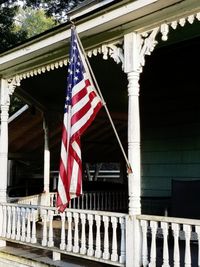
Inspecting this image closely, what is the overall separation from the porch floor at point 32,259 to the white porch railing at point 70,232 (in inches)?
6.4

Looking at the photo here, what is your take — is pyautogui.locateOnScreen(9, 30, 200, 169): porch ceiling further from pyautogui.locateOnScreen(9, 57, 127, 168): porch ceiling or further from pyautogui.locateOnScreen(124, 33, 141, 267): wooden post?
pyautogui.locateOnScreen(124, 33, 141, 267): wooden post

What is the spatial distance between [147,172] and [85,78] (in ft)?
15.4

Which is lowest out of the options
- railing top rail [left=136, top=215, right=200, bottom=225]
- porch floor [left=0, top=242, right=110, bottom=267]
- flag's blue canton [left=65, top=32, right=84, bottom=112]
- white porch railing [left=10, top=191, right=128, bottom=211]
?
porch floor [left=0, top=242, right=110, bottom=267]

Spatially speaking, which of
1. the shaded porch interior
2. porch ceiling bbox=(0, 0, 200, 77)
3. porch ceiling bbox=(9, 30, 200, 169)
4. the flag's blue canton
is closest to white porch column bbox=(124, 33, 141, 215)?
porch ceiling bbox=(0, 0, 200, 77)

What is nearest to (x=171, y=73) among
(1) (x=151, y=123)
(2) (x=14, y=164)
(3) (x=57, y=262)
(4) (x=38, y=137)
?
(1) (x=151, y=123)

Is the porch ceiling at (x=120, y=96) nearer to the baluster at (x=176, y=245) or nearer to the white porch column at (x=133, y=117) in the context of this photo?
the white porch column at (x=133, y=117)

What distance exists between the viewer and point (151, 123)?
9.98 meters

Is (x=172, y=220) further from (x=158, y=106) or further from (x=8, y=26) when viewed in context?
(x=8, y=26)

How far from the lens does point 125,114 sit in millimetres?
12164

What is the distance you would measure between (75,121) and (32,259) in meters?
2.53

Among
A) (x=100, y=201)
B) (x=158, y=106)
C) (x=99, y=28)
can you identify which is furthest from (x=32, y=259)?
(x=100, y=201)

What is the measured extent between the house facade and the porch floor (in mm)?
179

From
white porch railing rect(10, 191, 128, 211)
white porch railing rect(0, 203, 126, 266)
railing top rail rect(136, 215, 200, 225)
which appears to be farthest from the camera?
white porch railing rect(10, 191, 128, 211)

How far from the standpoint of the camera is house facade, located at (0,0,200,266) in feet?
17.7
